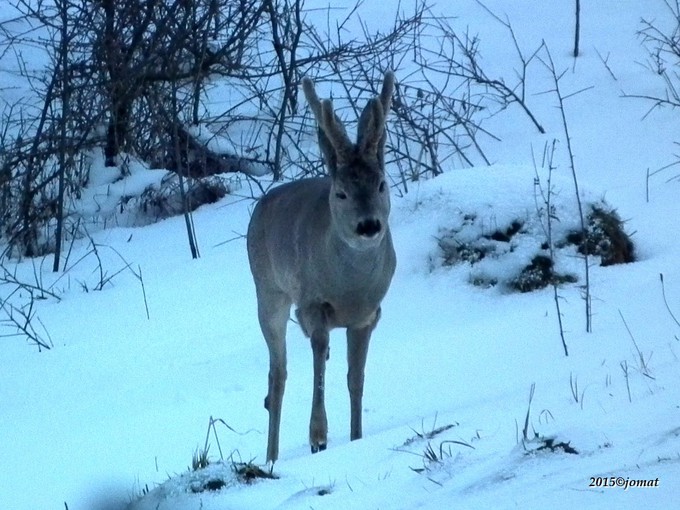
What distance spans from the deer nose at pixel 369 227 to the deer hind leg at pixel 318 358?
2.29 ft

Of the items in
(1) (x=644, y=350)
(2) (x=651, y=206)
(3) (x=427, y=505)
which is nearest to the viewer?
(3) (x=427, y=505)

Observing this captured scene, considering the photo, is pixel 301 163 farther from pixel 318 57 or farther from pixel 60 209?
pixel 60 209

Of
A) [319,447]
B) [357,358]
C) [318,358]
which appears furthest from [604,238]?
[319,447]

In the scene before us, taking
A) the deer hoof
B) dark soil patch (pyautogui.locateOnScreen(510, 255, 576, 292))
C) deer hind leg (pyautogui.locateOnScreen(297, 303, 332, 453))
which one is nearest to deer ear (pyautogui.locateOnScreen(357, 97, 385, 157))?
deer hind leg (pyautogui.locateOnScreen(297, 303, 332, 453))

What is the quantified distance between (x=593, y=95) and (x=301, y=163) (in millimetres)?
3674

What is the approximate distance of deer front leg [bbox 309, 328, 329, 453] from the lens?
23.3ft

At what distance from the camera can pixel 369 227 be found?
6.72 meters

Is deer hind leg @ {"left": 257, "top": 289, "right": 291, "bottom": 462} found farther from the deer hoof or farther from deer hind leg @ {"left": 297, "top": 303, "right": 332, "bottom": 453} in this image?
the deer hoof

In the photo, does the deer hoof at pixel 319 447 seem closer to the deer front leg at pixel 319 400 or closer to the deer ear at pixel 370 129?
the deer front leg at pixel 319 400

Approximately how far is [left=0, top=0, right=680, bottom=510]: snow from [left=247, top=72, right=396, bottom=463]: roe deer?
1.50 feet

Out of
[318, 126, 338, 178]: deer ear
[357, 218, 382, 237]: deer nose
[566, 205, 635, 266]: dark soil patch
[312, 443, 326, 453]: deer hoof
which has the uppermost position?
[318, 126, 338, 178]: deer ear

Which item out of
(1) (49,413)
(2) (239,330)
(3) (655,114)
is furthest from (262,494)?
(3) (655,114)

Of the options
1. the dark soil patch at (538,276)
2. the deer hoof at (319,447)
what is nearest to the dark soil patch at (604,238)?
the dark soil patch at (538,276)

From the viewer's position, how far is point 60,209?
1286cm
